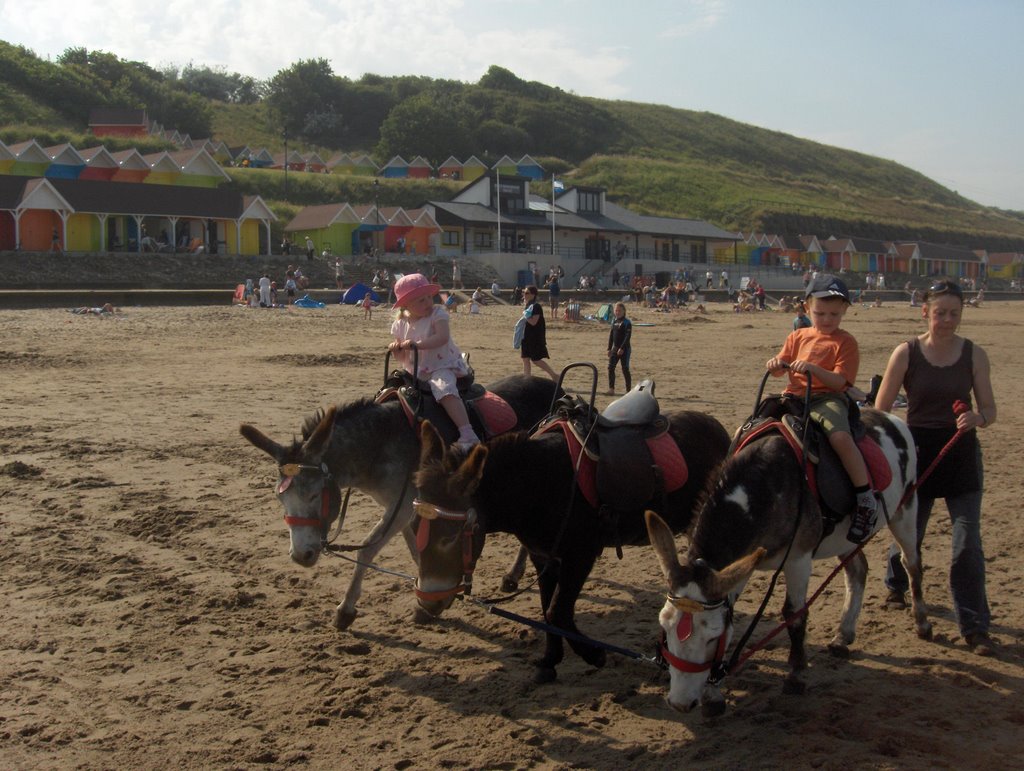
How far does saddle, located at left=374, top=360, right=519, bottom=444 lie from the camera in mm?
6152

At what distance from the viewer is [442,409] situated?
6293 mm

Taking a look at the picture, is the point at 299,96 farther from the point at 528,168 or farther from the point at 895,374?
the point at 895,374

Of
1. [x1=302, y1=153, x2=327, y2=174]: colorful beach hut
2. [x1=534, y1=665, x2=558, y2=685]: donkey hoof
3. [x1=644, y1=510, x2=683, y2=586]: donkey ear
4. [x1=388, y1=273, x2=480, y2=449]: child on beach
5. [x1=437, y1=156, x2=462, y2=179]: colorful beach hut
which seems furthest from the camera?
[x1=437, y1=156, x2=462, y2=179]: colorful beach hut

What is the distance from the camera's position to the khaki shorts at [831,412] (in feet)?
16.3

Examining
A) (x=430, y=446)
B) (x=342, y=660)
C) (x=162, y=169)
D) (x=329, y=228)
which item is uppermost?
(x=162, y=169)

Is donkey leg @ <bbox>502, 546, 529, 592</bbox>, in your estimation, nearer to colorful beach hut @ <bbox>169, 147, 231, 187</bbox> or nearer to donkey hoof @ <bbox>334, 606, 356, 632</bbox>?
donkey hoof @ <bbox>334, 606, 356, 632</bbox>

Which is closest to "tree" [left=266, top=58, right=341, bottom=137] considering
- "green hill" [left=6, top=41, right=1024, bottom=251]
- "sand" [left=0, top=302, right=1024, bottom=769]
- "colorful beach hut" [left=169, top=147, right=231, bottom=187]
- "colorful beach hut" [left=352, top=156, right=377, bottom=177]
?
"green hill" [left=6, top=41, right=1024, bottom=251]

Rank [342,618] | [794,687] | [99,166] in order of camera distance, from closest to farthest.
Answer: [794,687], [342,618], [99,166]

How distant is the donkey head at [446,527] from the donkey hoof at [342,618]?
3.96ft

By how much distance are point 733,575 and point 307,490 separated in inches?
103

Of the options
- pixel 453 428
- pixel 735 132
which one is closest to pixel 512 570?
pixel 453 428

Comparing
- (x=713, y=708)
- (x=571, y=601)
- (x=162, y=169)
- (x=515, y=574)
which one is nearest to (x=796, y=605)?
(x=713, y=708)

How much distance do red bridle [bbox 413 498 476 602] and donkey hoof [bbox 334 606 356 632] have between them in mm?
1222

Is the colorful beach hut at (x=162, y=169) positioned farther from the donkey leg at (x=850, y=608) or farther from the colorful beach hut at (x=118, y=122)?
the donkey leg at (x=850, y=608)
